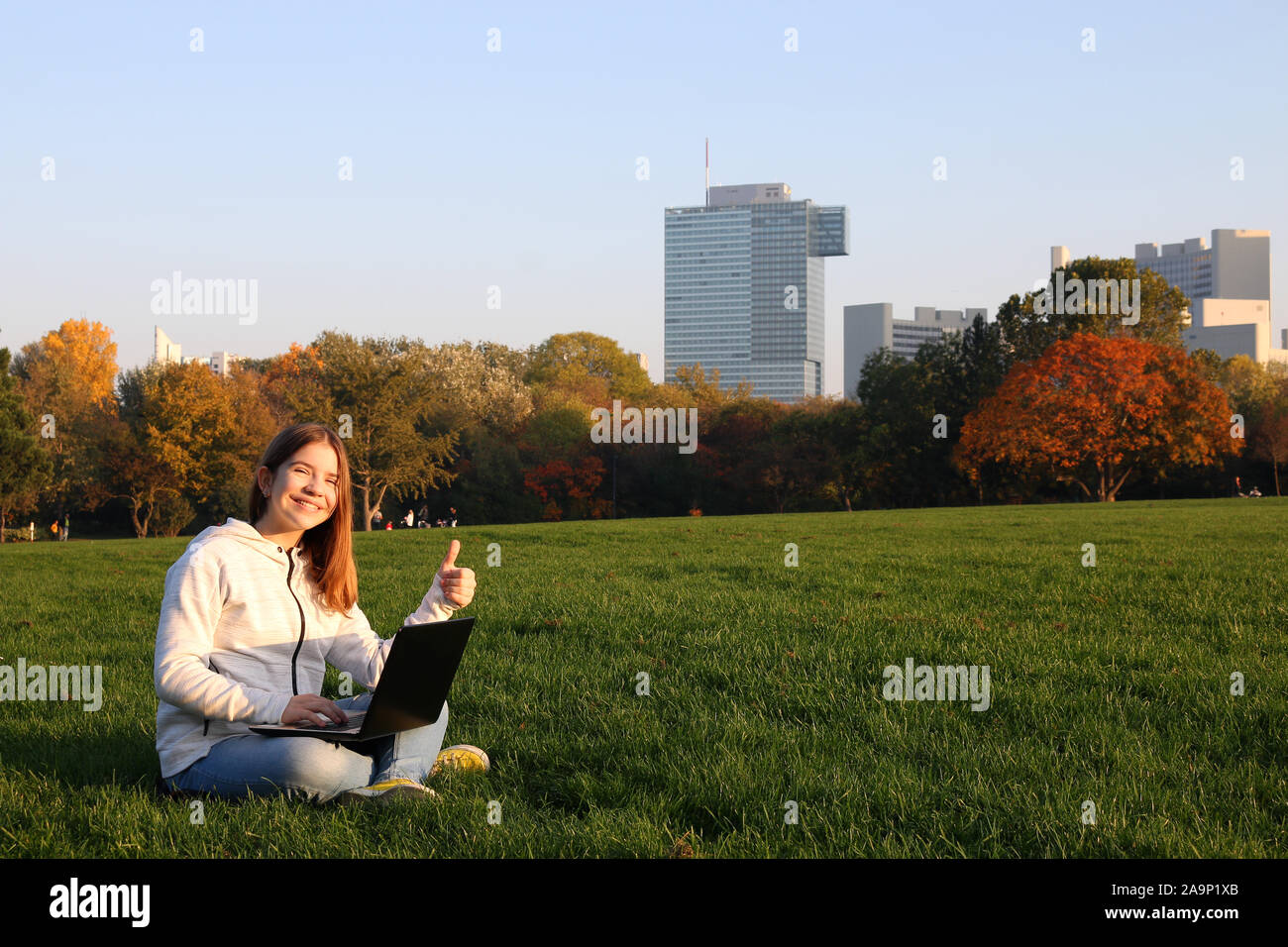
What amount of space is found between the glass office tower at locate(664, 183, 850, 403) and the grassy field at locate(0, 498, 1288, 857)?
166 m

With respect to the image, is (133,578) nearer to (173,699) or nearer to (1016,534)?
(173,699)

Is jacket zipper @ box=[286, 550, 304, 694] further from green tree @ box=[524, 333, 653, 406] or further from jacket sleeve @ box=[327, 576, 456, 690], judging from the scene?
green tree @ box=[524, 333, 653, 406]


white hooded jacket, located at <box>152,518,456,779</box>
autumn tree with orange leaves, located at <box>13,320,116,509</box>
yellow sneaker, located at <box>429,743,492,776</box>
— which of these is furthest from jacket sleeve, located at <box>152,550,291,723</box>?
autumn tree with orange leaves, located at <box>13,320,116,509</box>

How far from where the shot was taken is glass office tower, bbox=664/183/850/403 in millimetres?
181625

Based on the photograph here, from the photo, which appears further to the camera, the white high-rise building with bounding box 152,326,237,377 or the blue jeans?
Result: the white high-rise building with bounding box 152,326,237,377

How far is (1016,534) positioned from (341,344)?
34.1 m

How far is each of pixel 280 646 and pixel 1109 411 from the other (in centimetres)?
3948

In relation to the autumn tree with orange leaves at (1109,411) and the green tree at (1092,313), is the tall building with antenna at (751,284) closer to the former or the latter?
the green tree at (1092,313)

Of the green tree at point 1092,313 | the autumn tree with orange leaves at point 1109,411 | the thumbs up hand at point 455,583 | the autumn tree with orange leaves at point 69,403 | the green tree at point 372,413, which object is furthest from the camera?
the autumn tree with orange leaves at point 69,403

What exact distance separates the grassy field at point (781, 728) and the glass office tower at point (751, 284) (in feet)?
→ 544

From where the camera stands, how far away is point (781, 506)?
49.9 meters

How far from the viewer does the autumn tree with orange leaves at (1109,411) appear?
125ft

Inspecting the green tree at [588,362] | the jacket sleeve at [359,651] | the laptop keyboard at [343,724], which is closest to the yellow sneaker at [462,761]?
the laptop keyboard at [343,724]
